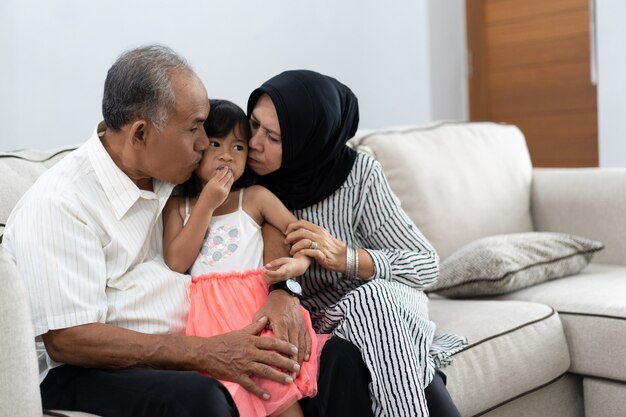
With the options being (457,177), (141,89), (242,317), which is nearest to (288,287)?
(242,317)

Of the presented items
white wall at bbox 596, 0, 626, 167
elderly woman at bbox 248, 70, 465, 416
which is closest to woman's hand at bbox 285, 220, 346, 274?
elderly woman at bbox 248, 70, 465, 416

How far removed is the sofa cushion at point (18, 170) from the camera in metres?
1.80

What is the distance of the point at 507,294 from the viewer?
2.63 m

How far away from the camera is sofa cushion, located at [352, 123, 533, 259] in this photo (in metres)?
2.75

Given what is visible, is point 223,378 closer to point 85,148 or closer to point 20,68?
point 85,148

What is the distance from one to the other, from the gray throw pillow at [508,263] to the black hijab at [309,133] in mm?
668

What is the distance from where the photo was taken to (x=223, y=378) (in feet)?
5.19

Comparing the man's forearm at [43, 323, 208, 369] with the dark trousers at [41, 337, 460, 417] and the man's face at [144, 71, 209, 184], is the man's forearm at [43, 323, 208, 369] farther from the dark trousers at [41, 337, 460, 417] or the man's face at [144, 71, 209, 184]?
the man's face at [144, 71, 209, 184]

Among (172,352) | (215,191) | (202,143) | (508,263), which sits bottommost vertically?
(508,263)

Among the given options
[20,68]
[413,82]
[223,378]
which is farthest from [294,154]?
[413,82]

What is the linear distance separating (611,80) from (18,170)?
10.6ft

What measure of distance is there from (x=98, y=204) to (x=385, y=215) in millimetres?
748

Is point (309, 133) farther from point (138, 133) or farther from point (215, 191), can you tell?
point (138, 133)

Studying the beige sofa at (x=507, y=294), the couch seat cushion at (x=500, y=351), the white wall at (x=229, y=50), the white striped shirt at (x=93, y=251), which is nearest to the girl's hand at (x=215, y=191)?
the white striped shirt at (x=93, y=251)
